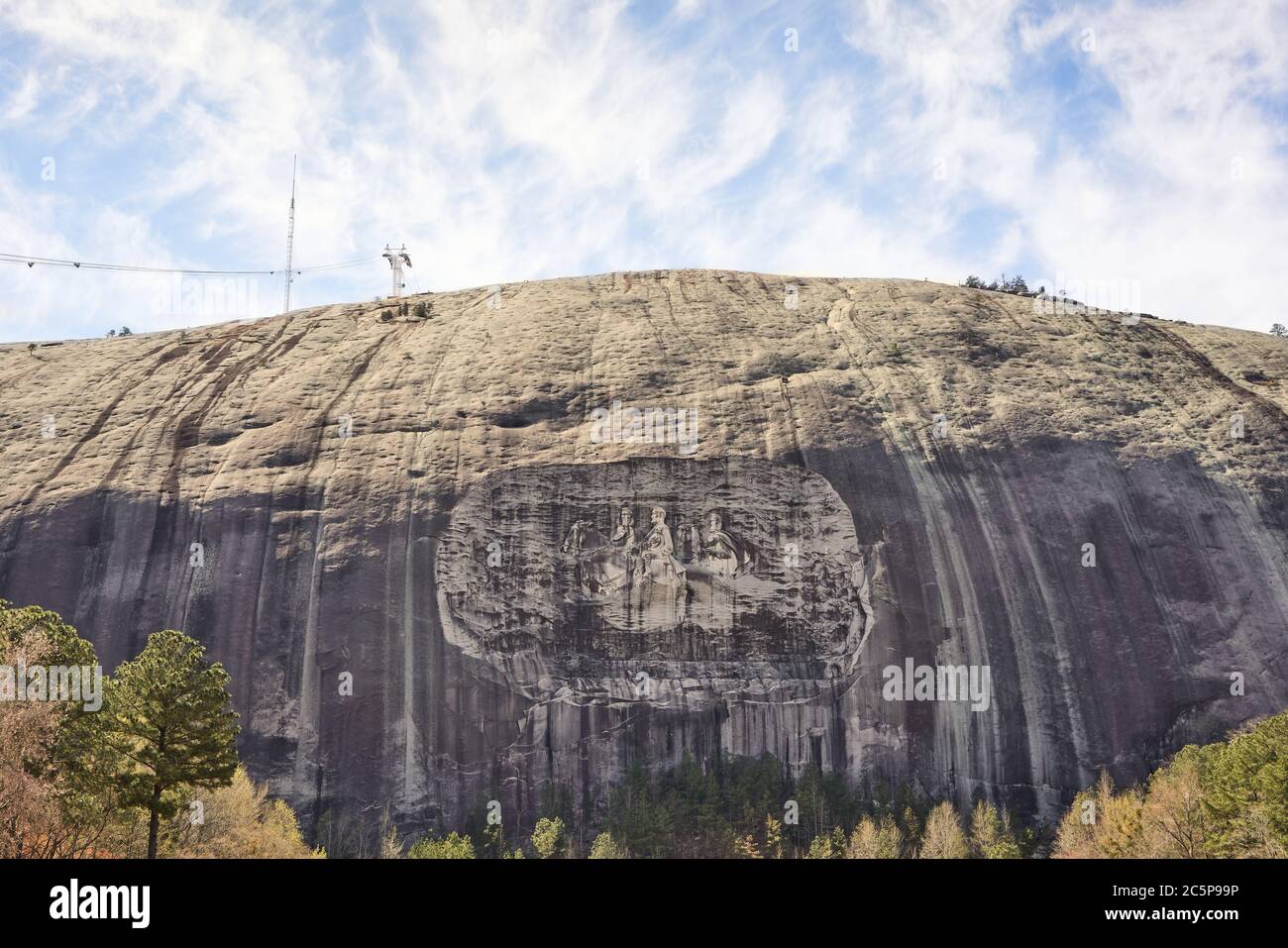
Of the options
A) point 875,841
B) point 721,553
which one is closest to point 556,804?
point 875,841

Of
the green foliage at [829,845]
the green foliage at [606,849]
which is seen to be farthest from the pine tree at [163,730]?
the green foliage at [829,845]

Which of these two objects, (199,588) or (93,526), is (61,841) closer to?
(199,588)

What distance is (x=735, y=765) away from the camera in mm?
34312

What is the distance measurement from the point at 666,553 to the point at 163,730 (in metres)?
17.3

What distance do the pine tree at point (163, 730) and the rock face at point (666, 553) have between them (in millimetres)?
9300

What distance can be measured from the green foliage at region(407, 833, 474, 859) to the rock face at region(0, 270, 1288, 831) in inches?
53.9

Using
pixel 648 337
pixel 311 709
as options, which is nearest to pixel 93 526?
pixel 311 709

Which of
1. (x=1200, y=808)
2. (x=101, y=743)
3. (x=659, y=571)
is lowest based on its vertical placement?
(x=1200, y=808)

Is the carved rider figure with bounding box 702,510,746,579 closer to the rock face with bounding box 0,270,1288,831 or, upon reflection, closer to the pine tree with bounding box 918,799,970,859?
the rock face with bounding box 0,270,1288,831

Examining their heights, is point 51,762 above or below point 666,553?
below

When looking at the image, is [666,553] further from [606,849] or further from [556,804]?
[606,849]

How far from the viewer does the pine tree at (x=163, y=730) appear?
77.3 feet

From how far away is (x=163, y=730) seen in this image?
2388cm

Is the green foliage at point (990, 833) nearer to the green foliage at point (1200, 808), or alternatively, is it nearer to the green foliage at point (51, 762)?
the green foliage at point (1200, 808)
